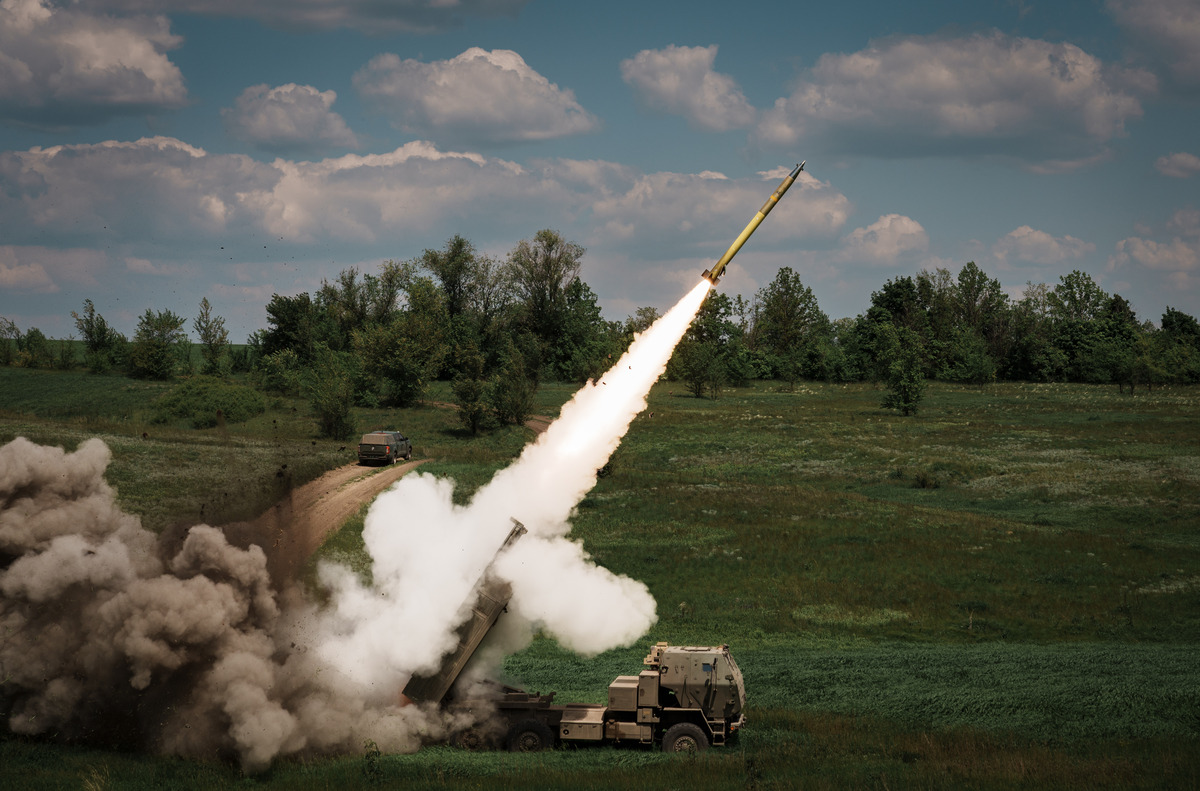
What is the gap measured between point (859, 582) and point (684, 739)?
72.9ft

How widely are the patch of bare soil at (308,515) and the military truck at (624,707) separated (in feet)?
19.1

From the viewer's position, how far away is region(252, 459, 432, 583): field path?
38.2 meters

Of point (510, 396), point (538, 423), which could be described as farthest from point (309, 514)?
point (538, 423)

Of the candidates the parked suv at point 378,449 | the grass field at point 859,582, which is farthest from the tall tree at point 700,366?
the parked suv at point 378,449

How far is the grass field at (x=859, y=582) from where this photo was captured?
70.7 ft

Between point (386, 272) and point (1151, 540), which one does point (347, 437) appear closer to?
point (1151, 540)

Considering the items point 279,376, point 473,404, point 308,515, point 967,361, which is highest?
point 967,361

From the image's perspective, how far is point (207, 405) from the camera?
8256 cm

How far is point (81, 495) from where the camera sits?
26062 millimetres

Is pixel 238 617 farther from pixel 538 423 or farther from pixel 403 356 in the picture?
pixel 403 356

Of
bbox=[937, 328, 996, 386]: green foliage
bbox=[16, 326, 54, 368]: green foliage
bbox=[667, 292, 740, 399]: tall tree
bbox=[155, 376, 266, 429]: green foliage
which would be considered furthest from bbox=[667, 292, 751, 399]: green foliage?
bbox=[16, 326, 54, 368]: green foliage

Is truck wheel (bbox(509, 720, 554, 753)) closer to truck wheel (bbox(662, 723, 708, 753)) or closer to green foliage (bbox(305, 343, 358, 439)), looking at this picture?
truck wheel (bbox(662, 723, 708, 753))

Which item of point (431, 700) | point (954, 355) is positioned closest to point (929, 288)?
point (954, 355)

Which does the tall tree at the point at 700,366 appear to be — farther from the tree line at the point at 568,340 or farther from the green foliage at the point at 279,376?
the green foliage at the point at 279,376
